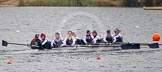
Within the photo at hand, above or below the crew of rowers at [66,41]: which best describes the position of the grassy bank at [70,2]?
below

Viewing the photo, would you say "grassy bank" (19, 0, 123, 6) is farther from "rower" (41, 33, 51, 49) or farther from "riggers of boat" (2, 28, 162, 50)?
"rower" (41, 33, 51, 49)

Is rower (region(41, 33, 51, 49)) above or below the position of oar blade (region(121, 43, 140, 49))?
above

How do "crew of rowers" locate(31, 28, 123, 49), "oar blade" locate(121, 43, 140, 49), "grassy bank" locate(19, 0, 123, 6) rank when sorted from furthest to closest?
"grassy bank" locate(19, 0, 123, 6), "oar blade" locate(121, 43, 140, 49), "crew of rowers" locate(31, 28, 123, 49)

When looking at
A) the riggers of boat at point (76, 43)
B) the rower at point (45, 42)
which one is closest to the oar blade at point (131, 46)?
the riggers of boat at point (76, 43)

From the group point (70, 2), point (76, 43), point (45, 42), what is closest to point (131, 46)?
point (76, 43)

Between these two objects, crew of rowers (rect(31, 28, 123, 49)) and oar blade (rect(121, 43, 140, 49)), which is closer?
crew of rowers (rect(31, 28, 123, 49))

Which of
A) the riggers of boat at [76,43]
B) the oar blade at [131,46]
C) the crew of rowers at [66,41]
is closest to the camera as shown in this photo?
the crew of rowers at [66,41]

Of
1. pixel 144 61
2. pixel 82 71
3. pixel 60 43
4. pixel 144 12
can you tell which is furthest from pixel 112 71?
pixel 144 12

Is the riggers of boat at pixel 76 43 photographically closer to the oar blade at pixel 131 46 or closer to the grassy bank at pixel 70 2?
the oar blade at pixel 131 46

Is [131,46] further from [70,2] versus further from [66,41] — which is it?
[70,2]

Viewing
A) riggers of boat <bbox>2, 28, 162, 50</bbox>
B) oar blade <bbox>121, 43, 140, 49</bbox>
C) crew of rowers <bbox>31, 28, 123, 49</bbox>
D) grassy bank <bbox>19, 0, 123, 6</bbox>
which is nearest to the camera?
crew of rowers <bbox>31, 28, 123, 49</bbox>

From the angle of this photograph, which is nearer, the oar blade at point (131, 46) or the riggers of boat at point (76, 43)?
the riggers of boat at point (76, 43)

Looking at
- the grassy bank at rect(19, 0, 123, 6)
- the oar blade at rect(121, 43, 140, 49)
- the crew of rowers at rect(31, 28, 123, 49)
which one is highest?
the crew of rowers at rect(31, 28, 123, 49)

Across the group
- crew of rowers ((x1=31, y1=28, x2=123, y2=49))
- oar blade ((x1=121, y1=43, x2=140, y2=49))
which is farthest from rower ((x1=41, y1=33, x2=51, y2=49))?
oar blade ((x1=121, y1=43, x2=140, y2=49))
